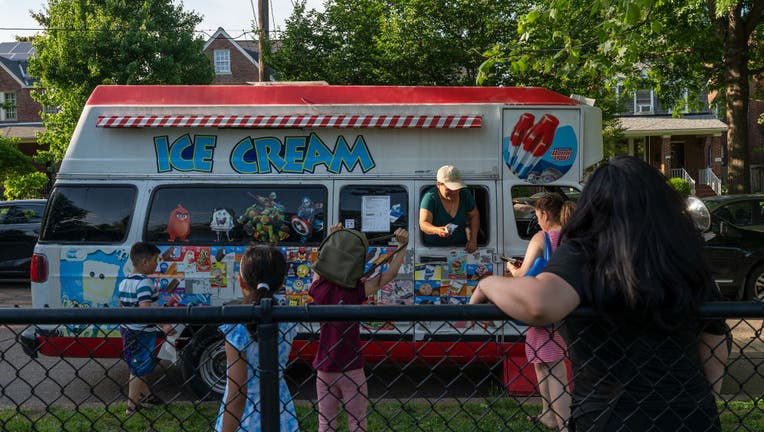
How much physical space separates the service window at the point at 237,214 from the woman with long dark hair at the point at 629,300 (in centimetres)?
440

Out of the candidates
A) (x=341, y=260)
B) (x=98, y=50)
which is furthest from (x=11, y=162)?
(x=341, y=260)

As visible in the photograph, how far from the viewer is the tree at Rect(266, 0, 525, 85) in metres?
18.5

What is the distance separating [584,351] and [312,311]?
33.0 inches

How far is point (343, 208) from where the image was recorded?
644 cm

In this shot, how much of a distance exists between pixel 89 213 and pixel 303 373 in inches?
100

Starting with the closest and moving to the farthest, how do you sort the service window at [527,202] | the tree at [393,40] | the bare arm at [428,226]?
1. the bare arm at [428,226]
2. the service window at [527,202]
3. the tree at [393,40]

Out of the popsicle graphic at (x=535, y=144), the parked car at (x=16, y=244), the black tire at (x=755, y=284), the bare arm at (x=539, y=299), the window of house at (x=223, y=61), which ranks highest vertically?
the window of house at (x=223, y=61)

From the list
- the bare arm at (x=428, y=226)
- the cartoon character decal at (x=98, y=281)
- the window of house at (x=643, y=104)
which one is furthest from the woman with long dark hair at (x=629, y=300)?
the window of house at (x=643, y=104)

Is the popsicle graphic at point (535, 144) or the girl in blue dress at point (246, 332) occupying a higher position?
the popsicle graphic at point (535, 144)

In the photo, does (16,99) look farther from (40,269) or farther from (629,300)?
(629,300)

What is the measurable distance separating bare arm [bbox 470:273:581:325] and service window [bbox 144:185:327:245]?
176 inches

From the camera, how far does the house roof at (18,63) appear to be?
36025 millimetres

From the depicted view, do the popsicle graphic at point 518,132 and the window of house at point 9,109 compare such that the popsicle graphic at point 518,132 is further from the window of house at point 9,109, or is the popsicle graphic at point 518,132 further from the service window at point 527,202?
the window of house at point 9,109

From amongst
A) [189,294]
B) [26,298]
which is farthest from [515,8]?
[189,294]
